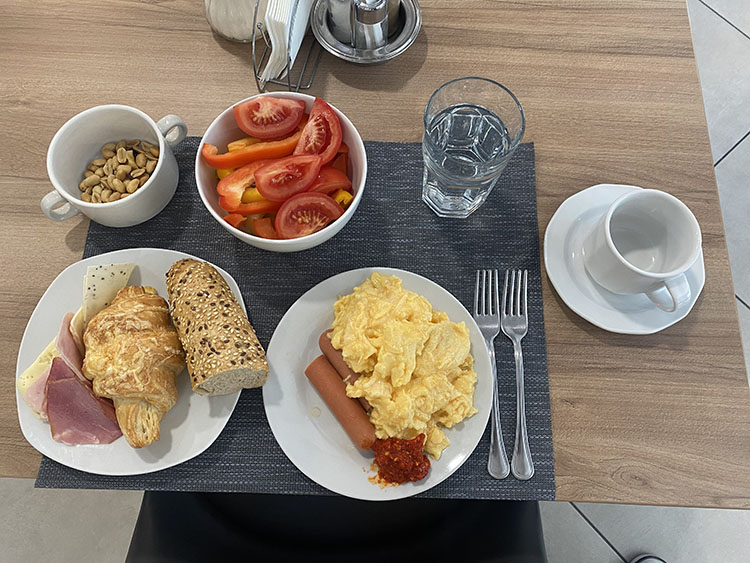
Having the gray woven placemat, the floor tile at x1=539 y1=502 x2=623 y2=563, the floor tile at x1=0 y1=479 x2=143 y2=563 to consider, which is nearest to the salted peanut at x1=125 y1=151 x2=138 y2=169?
the gray woven placemat

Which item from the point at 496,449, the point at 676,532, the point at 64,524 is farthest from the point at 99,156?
the point at 676,532

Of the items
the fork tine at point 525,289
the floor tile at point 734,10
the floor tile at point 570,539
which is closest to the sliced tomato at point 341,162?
the fork tine at point 525,289

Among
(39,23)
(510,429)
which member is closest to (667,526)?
(510,429)

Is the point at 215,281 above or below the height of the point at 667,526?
above

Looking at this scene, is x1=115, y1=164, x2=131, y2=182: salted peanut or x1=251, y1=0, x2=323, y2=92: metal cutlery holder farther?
x1=251, y1=0, x2=323, y2=92: metal cutlery holder

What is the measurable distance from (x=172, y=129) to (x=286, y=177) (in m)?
0.32

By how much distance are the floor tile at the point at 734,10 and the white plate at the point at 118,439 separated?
2830mm

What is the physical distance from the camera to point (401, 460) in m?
1.10

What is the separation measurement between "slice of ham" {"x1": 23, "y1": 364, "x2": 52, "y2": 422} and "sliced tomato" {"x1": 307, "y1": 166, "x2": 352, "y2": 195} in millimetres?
651

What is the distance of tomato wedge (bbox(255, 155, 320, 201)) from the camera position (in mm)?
1149

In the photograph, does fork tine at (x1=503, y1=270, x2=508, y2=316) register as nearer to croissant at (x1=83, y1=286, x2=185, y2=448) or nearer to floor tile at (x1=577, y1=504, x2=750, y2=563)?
croissant at (x1=83, y1=286, x2=185, y2=448)

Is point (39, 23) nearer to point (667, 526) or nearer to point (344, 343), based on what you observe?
point (344, 343)

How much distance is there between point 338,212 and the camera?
3.81 ft

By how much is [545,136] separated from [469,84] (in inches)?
10.1
